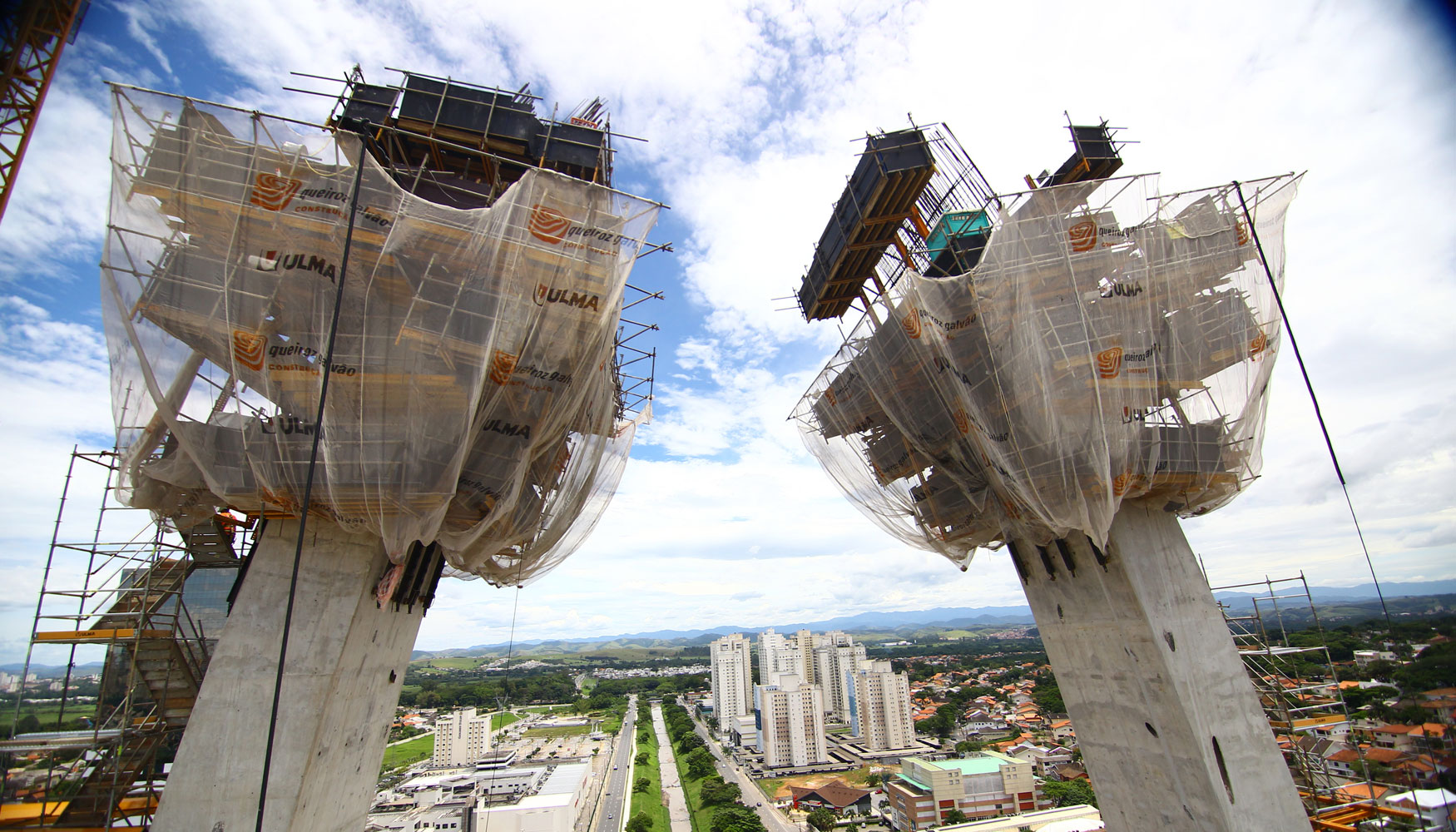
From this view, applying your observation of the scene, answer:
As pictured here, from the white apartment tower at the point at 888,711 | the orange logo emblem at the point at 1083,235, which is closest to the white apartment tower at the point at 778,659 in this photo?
the white apartment tower at the point at 888,711

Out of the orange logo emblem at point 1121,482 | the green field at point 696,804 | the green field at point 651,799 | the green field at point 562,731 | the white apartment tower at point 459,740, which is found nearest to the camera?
the orange logo emblem at point 1121,482

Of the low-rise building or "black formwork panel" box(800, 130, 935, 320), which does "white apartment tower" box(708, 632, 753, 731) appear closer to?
the low-rise building

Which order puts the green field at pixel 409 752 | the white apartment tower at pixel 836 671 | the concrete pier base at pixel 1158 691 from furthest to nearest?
the white apartment tower at pixel 836 671 → the green field at pixel 409 752 → the concrete pier base at pixel 1158 691

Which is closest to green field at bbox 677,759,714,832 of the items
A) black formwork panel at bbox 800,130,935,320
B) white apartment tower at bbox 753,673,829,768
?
white apartment tower at bbox 753,673,829,768

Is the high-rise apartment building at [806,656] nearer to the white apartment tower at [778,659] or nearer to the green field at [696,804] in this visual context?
the white apartment tower at [778,659]

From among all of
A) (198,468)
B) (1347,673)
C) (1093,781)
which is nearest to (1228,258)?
(1347,673)

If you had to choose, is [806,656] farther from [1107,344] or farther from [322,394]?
[322,394]

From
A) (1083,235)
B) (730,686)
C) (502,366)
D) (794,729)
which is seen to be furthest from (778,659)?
(502,366)
